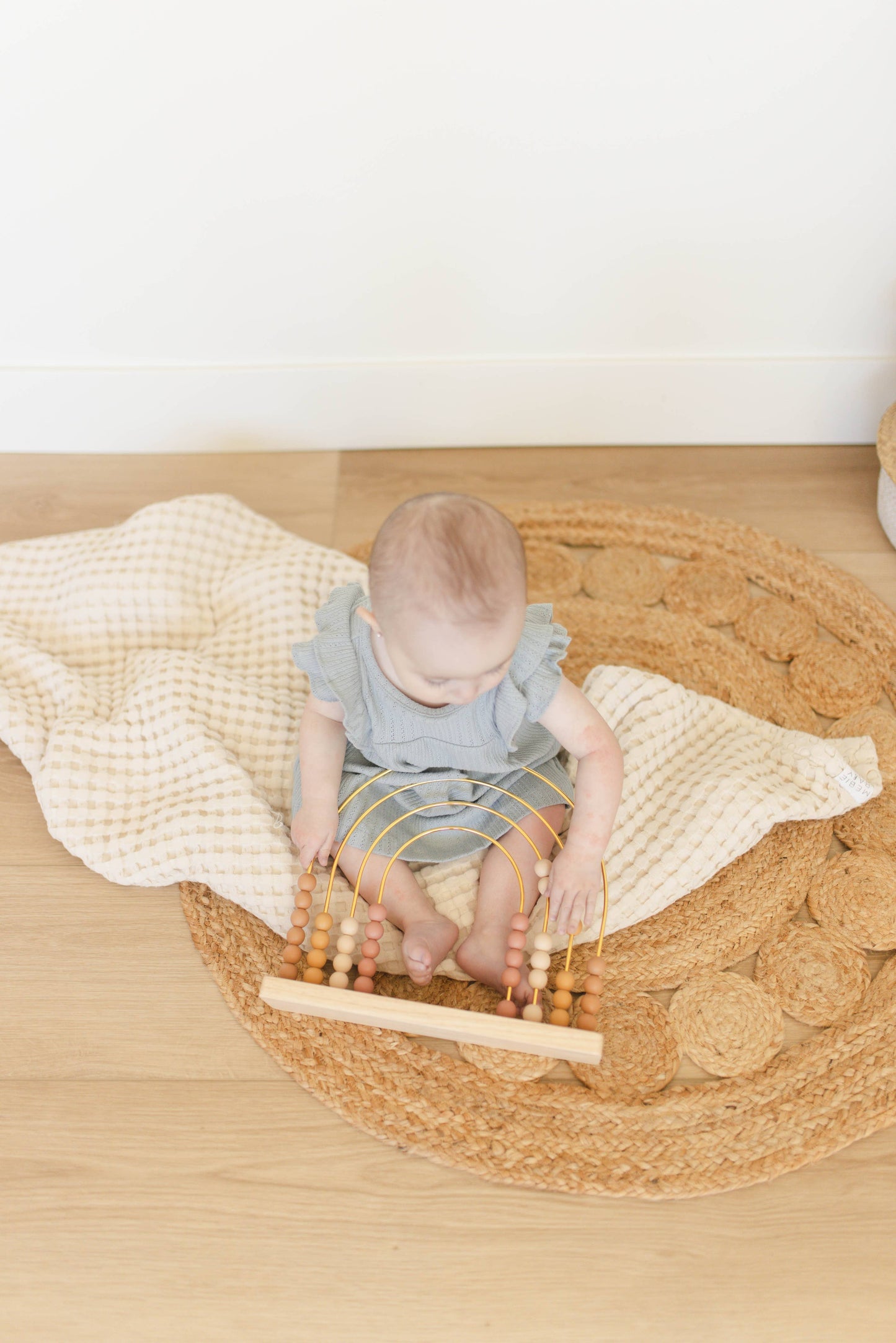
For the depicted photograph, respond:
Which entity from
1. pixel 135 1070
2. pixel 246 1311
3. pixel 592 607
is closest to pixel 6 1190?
pixel 135 1070

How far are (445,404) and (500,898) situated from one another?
851 millimetres

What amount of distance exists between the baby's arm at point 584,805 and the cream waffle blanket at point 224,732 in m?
0.07

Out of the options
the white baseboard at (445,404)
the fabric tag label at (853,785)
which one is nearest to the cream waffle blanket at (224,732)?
the fabric tag label at (853,785)

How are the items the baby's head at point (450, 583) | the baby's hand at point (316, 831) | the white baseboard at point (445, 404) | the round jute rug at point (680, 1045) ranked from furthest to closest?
the white baseboard at point (445, 404) < the baby's hand at point (316, 831) < the round jute rug at point (680, 1045) < the baby's head at point (450, 583)

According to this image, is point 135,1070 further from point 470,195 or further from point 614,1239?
→ point 470,195

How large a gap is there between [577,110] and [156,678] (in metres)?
0.87

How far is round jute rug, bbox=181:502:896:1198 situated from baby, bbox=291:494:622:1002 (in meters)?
0.08

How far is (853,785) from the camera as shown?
3.65 feet

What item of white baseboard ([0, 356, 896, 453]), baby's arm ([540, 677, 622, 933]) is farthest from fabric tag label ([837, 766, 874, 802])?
white baseboard ([0, 356, 896, 453])

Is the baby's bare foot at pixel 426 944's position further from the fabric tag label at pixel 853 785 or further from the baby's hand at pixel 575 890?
the fabric tag label at pixel 853 785

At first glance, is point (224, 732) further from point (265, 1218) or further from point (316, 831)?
point (265, 1218)

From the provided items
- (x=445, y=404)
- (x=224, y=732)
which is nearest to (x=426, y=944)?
(x=224, y=732)

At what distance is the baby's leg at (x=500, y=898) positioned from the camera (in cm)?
102

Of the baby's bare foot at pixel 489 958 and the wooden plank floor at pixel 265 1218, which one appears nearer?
the wooden plank floor at pixel 265 1218
